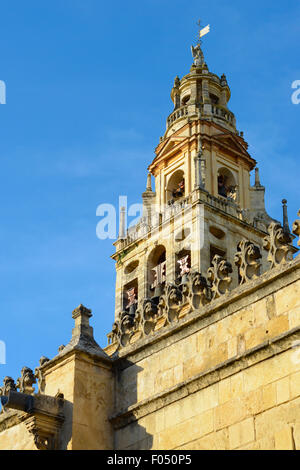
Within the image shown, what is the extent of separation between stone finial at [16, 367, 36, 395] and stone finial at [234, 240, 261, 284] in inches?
186

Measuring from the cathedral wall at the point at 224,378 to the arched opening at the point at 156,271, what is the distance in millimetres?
32724

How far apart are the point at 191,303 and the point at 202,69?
142ft

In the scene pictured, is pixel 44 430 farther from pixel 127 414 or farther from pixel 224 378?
pixel 224 378

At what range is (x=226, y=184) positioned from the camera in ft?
178

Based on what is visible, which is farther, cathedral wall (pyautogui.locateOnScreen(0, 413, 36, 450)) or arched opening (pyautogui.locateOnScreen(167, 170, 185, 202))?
arched opening (pyautogui.locateOnScreen(167, 170, 185, 202))

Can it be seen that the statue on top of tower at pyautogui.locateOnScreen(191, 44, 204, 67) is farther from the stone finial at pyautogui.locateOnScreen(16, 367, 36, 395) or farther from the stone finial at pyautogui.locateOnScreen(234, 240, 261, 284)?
the stone finial at pyautogui.locateOnScreen(234, 240, 261, 284)

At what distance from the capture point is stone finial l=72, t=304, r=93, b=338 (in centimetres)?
1717

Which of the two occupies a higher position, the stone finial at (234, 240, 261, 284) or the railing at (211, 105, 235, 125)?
the railing at (211, 105, 235, 125)

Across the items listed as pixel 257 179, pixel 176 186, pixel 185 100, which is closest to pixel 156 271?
pixel 176 186

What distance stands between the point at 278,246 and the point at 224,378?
2121mm

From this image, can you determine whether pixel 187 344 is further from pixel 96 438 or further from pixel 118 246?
pixel 118 246

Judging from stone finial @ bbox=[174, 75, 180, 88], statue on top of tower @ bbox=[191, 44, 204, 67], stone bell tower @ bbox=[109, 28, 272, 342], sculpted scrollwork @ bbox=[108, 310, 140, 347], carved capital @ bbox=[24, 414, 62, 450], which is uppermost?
statue on top of tower @ bbox=[191, 44, 204, 67]

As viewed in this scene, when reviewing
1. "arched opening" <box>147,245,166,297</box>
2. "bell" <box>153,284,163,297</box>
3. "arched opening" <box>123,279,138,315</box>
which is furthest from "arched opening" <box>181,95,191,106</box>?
"bell" <box>153,284,163,297</box>

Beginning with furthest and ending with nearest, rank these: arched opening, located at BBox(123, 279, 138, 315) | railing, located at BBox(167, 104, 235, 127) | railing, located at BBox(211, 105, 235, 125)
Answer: railing, located at BBox(211, 105, 235, 125) < railing, located at BBox(167, 104, 235, 127) < arched opening, located at BBox(123, 279, 138, 315)
